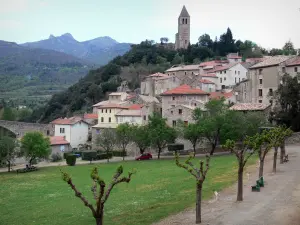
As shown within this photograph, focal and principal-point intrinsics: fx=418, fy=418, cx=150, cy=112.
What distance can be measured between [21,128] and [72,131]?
555 inches

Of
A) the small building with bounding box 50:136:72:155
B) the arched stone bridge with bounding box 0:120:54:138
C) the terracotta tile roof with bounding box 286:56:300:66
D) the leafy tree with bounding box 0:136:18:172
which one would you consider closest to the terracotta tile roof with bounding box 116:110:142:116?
the small building with bounding box 50:136:72:155

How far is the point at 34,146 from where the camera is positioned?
212 feet

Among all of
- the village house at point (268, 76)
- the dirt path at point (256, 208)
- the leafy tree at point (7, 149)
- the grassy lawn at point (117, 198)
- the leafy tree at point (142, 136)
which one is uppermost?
the village house at point (268, 76)

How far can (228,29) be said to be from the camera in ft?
526

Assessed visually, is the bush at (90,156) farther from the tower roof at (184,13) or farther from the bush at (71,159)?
the tower roof at (184,13)

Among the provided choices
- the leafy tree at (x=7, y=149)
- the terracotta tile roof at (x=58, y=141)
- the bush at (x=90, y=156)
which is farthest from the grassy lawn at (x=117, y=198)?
the terracotta tile roof at (x=58, y=141)

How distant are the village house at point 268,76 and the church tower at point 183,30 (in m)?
102

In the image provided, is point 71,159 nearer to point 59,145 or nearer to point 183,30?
point 59,145

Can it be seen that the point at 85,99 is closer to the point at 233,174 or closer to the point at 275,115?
the point at 275,115

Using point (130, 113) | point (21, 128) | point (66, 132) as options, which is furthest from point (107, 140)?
point (21, 128)

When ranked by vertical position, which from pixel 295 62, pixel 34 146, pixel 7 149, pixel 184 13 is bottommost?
pixel 7 149

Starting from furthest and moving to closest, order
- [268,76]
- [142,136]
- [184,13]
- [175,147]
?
[184,13] < [268,76] < [175,147] < [142,136]

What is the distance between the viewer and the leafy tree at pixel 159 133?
65125 mm

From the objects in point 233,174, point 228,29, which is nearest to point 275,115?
point 233,174
